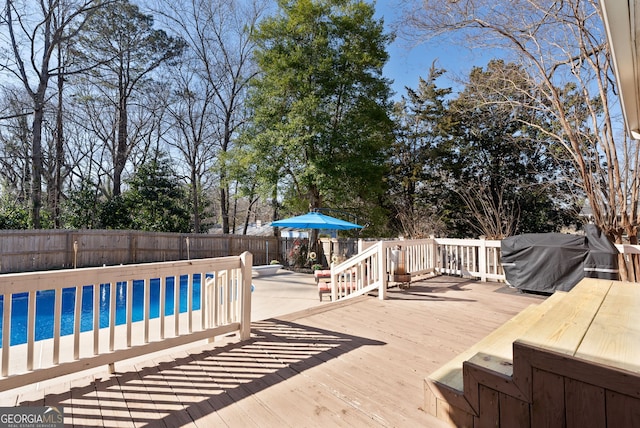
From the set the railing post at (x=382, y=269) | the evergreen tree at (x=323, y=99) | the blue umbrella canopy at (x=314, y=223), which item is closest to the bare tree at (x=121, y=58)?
the evergreen tree at (x=323, y=99)

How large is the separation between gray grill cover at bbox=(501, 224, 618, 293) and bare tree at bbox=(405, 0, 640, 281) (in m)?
0.61

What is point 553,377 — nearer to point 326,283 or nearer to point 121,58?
point 326,283

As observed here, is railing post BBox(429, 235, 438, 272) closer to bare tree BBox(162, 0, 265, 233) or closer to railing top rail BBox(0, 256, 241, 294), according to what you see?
railing top rail BBox(0, 256, 241, 294)

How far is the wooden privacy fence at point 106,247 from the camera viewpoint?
399 inches

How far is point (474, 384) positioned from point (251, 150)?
1155 centimetres

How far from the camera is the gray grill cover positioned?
455 centimetres

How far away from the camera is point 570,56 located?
19.0 ft

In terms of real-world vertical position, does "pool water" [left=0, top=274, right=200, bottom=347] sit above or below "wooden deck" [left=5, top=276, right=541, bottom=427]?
below

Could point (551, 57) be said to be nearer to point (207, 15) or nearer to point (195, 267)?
point (195, 267)

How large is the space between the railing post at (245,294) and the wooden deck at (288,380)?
11 centimetres

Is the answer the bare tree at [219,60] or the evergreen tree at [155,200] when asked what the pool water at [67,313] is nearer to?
the evergreen tree at [155,200]

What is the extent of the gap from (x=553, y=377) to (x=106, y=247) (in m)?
13.8

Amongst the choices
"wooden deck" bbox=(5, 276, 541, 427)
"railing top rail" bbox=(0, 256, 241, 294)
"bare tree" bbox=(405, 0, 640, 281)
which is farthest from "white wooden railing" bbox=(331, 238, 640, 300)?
"railing top rail" bbox=(0, 256, 241, 294)

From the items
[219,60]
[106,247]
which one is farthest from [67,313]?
[219,60]
